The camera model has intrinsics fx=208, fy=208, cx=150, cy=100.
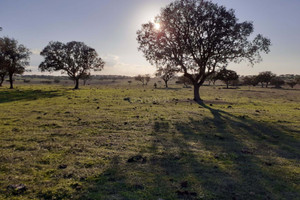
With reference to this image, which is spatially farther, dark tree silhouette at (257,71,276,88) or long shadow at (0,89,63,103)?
dark tree silhouette at (257,71,276,88)

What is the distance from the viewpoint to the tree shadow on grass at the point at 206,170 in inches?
245

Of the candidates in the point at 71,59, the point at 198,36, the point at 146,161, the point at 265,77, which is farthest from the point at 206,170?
the point at 265,77

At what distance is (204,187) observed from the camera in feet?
21.4

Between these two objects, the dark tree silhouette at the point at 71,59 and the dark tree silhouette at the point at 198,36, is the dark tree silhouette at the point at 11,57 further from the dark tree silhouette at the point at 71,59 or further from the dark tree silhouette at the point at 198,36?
the dark tree silhouette at the point at 198,36

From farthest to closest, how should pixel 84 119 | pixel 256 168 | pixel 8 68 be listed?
pixel 8 68 < pixel 84 119 < pixel 256 168

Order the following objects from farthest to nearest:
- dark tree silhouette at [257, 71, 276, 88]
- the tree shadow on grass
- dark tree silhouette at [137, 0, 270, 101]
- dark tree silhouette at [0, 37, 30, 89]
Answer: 1. dark tree silhouette at [257, 71, 276, 88]
2. dark tree silhouette at [0, 37, 30, 89]
3. dark tree silhouette at [137, 0, 270, 101]
4. the tree shadow on grass

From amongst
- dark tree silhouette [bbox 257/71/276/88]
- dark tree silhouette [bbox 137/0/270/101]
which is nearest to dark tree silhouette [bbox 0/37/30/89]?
dark tree silhouette [bbox 137/0/270/101]

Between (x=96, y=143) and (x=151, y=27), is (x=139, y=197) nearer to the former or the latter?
(x=96, y=143)

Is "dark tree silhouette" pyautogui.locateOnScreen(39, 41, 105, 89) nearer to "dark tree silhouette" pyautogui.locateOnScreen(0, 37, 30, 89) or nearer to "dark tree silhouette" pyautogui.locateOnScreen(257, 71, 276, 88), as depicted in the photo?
"dark tree silhouette" pyautogui.locateOnScreen(0, 37, 30, 89)

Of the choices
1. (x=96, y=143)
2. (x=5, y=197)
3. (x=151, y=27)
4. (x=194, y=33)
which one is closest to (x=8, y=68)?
(x=151, y=27)

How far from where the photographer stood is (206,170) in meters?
7.81

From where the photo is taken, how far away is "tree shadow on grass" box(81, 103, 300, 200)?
6223 millimetres

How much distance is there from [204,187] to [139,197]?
82.7 inches

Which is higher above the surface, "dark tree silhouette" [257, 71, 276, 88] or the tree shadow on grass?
"dark tree silhouette" [257, 71, 276, 88]
